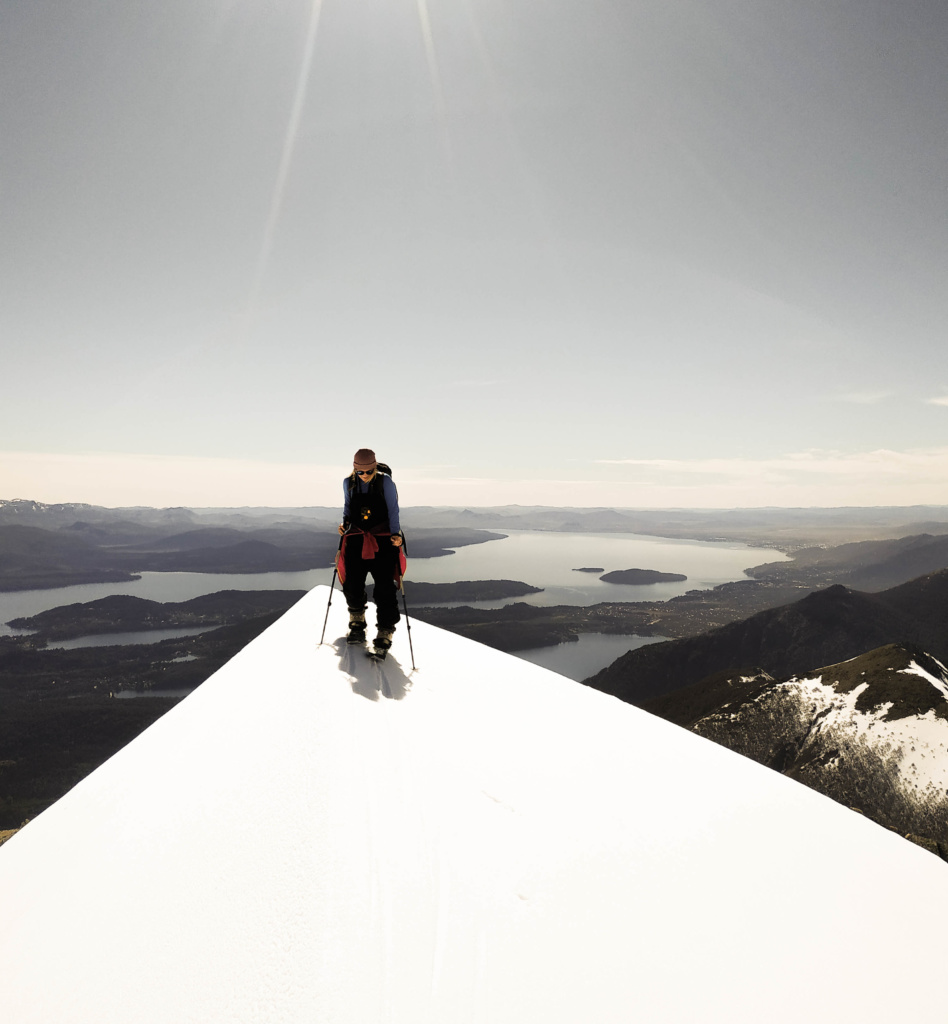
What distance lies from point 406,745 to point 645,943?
236 centimetres

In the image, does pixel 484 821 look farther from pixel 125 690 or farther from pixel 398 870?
pixel 125 690

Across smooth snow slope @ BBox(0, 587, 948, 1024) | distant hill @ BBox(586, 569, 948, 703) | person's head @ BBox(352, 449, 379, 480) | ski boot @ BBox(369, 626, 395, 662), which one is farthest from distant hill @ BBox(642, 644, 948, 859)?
distant hill @ BBox(586, 569, 948, 703)

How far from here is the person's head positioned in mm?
6812

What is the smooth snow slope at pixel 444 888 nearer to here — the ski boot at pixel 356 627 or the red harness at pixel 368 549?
the red harness at pixel 368 549

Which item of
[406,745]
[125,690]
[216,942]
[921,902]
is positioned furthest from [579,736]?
[125,690]

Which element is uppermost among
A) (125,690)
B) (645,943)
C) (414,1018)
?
(414,1018)

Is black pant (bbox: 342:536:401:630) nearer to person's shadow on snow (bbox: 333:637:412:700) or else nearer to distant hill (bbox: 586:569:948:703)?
person's shadow on snow (bbox: 333:637:412:700)

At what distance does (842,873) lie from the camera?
3.37 m

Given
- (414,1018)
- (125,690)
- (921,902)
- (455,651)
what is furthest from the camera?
(125,690)

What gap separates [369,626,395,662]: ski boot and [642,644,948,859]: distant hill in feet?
116

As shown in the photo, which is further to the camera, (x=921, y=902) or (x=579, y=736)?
(x=579, y=736)

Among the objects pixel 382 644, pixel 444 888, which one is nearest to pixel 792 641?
pixel 382 644

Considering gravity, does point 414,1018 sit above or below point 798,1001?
above

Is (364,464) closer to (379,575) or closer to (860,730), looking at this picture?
(379,575)
